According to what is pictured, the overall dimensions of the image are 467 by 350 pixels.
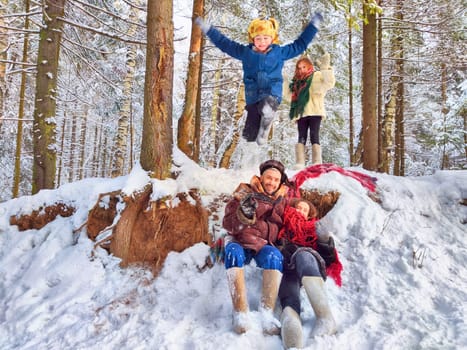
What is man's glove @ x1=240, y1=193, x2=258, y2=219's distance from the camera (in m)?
3.00

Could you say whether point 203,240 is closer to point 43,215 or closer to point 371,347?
point 371,347

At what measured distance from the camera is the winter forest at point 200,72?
4.56 meters

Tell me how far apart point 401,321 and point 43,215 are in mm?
4303

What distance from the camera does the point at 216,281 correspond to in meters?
3.29

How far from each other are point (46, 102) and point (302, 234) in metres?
5.16

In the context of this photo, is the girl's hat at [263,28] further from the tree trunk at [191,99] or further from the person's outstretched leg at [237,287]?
the person's outstretched leg at [237,287]

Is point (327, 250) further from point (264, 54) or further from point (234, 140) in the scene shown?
point (234, 140)

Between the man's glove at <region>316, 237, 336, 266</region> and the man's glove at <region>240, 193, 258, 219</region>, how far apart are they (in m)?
0.71

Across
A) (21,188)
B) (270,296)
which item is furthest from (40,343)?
(21,188)

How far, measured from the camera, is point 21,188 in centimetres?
1622

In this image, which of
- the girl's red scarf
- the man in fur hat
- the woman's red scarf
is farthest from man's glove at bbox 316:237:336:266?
the girl's red scarf

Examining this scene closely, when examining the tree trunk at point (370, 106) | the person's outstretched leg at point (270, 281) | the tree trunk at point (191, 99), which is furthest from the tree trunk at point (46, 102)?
the tree trunk at point (370, 106)

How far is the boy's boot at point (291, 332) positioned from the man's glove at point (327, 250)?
79 centimetres

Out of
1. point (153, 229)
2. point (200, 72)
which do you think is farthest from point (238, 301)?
point (200, 72)
